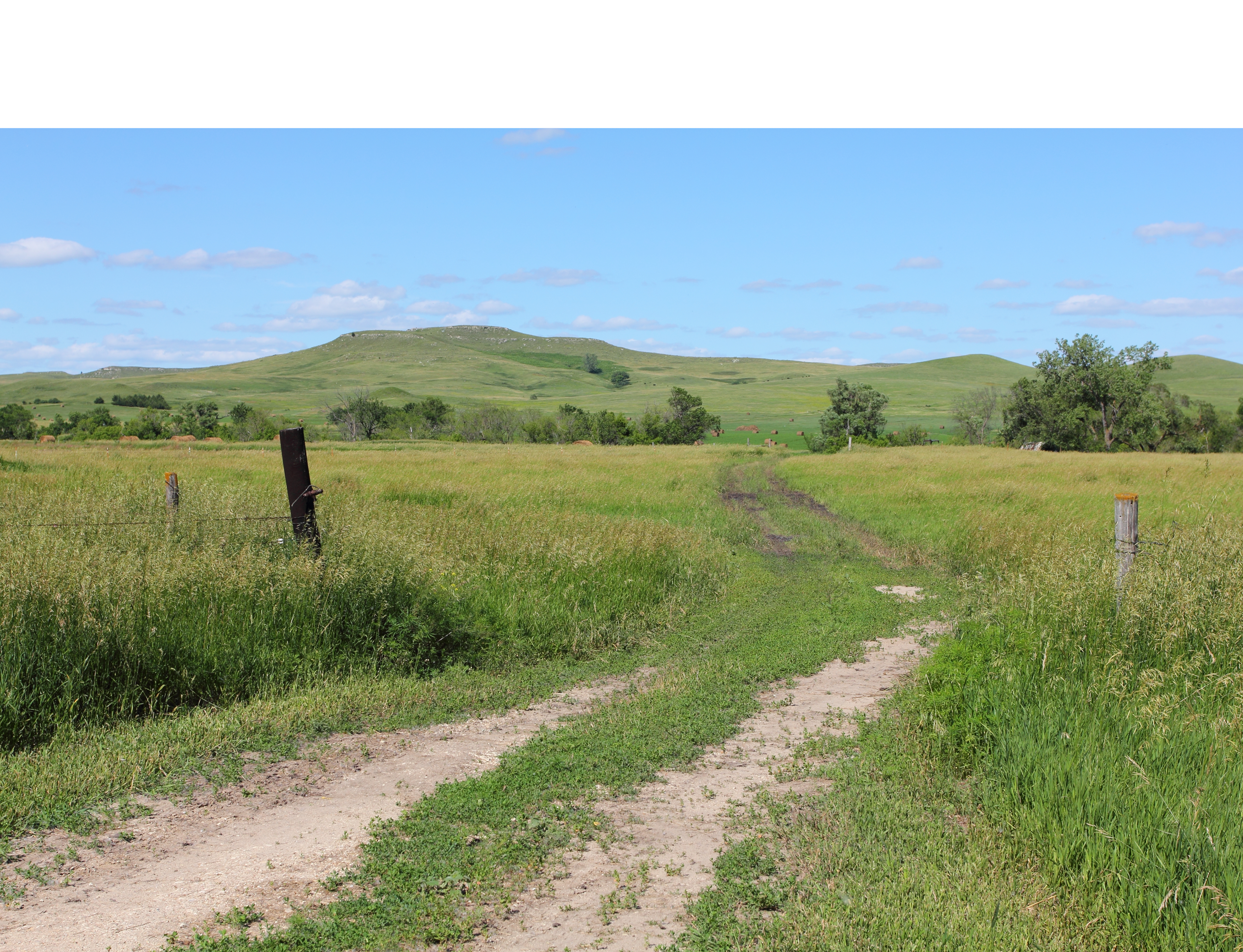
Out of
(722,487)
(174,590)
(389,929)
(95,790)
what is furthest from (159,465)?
(389,929)

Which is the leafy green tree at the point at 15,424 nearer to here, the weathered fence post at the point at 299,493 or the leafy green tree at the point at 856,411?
the leafy green tree at the point at 856,411

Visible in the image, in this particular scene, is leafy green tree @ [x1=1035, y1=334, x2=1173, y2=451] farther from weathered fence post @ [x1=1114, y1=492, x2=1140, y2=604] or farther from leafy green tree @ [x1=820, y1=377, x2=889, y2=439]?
weathered fence post @ [x1=1114, y1=492, x2=1140, y2=604]

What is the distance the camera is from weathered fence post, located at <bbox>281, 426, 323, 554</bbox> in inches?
362

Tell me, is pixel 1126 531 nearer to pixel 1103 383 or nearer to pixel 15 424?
pixel 1103 383

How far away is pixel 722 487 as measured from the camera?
106ft

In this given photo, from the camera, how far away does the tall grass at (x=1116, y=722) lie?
3.82 metres

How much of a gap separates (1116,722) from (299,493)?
324 inches

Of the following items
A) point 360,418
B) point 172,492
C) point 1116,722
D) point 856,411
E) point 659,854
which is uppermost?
point 360,418

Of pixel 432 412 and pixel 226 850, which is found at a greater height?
pixel 432 412

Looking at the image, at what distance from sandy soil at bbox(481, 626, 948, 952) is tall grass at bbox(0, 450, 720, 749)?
11.2ft

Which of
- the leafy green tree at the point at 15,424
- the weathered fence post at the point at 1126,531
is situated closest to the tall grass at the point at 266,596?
the weathered fence post at the point at 1126,531

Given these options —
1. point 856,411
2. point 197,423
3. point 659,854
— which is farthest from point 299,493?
point 197,423

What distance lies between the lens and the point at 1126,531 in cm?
864

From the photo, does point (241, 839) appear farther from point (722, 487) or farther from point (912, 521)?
point (722, 487)
